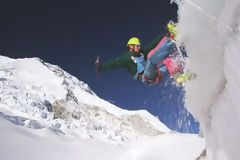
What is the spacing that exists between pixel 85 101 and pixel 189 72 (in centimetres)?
5771

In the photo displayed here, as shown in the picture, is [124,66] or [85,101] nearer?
[124,66]

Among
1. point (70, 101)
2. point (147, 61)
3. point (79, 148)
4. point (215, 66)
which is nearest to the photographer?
point (215, 66)

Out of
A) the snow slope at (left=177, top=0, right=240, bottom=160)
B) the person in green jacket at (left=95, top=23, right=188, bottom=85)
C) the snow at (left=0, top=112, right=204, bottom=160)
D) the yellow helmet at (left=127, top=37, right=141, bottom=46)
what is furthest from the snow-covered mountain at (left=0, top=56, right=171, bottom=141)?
the snow slope at (left=177, top=0, right=240, bottom=160)

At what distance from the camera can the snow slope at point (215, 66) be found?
11.9 ft

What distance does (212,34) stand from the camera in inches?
156

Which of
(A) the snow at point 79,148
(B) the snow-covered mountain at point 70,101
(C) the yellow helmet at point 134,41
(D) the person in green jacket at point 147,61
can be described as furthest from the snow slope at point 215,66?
(B) the snow-covered mountain at point 70,101

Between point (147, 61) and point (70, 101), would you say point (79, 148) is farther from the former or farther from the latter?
point (70, 101)

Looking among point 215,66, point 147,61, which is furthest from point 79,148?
point 215,66

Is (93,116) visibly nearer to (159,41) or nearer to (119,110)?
(119,110)

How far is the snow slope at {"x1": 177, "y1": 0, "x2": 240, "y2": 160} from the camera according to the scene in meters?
3.62

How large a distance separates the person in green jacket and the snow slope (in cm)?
391

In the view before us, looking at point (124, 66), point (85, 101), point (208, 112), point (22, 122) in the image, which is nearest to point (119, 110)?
point (85, 101)

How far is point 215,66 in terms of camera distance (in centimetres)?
417

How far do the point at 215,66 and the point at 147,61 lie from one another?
17.8 ft
